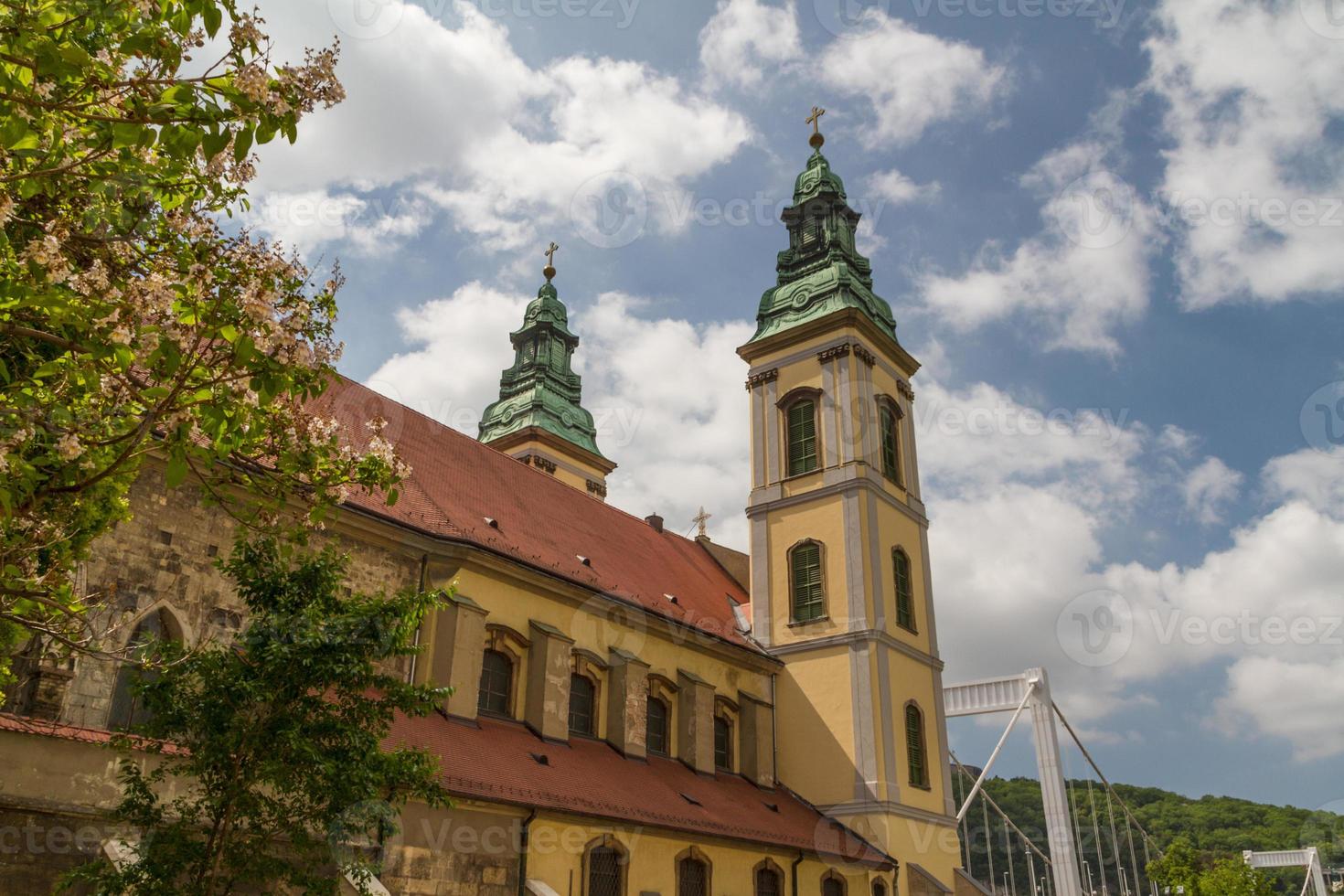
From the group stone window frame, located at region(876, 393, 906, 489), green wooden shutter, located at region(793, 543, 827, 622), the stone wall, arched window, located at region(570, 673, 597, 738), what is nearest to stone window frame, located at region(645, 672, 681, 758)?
arched window, located at region(570, 673, 597, 738)

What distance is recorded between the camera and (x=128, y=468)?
7.20 meters

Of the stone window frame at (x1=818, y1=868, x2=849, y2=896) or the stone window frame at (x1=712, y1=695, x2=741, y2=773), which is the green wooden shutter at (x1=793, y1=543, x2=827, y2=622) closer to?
the stone window frame at (x1=712, y1=695, x2=741, y2=773)

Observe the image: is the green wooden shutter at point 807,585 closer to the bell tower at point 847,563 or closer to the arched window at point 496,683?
the bell tower at point 847,563

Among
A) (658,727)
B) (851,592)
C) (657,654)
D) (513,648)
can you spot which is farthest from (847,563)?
(513,648)

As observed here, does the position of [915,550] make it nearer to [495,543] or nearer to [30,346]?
[495,543]

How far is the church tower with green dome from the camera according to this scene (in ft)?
A: 135

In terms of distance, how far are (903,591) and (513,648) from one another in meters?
13.0

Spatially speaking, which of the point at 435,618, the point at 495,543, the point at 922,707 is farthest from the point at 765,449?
the point at 435,618

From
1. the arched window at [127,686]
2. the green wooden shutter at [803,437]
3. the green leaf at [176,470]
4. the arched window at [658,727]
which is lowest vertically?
the green leaf at [176,470]

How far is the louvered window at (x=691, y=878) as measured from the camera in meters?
18.8

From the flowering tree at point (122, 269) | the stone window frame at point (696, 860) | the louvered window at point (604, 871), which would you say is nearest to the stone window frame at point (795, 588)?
the stone window frame at point (696, 860)

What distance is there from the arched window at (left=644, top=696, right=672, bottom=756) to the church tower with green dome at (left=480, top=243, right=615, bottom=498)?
18447 mm

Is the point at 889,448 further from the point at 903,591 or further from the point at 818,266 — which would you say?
the point at 818,266

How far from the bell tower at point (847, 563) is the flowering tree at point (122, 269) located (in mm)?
20990
